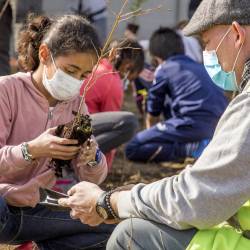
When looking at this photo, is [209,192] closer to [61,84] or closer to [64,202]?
[64,202]

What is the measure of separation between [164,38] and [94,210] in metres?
3.70

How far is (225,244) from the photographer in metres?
2.15

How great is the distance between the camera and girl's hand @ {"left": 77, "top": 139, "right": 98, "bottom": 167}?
290cm

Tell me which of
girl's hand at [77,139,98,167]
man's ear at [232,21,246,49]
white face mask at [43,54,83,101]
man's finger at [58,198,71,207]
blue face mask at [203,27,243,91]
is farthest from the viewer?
white face mask at [43,54,83,101]

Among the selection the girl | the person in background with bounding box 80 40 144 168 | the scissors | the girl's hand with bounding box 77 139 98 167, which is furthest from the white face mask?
the person in background with bounding box 80 40 144 168

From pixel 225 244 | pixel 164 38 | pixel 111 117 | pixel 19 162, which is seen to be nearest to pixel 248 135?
pixel 225 244

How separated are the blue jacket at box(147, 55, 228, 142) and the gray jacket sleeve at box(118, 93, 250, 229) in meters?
3.31

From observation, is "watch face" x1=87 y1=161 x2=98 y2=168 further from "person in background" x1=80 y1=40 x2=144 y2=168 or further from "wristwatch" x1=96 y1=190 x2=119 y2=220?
"person in background" x1=80 y1=40 x2=144 y2=168

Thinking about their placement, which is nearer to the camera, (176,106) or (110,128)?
(110,128)

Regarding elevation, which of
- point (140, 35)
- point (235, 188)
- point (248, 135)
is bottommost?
point (140, 35)

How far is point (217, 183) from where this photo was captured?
6.86 feet

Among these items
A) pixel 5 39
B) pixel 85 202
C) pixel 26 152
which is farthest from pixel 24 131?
pixel 5 39

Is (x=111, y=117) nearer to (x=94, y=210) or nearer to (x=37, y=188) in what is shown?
(x=37, y=188)

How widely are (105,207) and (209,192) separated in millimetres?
439
